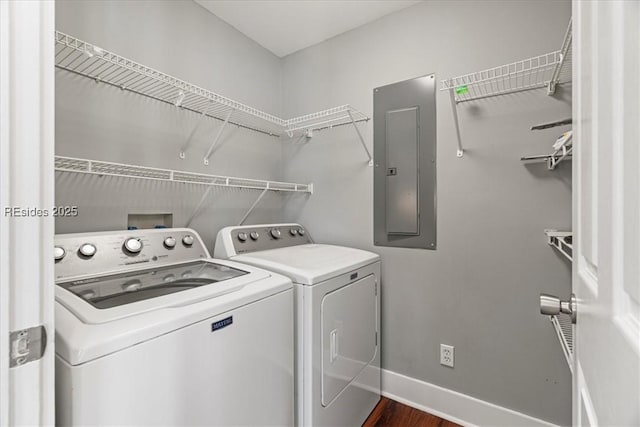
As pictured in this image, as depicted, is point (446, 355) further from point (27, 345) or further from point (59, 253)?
point (59, 253)

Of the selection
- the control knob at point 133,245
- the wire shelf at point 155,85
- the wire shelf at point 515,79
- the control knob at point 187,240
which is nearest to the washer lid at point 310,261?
the control knob at point 187,240

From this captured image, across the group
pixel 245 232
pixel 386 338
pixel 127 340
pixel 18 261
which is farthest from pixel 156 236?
pixel 386 338

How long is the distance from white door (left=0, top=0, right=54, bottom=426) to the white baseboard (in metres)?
1.93

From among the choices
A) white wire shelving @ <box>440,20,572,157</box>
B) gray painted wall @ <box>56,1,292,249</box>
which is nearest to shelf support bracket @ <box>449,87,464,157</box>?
white wire shelving @ <box>440,20,572,157</box>

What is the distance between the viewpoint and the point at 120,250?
4.23 feet

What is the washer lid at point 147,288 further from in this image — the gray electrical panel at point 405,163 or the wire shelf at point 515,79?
the wire shelf at point 515,79

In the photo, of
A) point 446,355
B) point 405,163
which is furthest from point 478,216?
point 446,355

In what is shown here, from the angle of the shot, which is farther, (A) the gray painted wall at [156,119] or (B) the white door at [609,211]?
(A) the gray painted wall at [156,119]

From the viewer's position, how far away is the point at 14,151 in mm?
484

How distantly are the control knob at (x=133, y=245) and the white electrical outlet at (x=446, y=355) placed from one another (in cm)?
186

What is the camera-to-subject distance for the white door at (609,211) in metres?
0.30

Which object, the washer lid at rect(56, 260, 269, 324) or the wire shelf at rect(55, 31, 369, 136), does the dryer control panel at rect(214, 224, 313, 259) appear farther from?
the wire shelf at rect(55, 31, 369, 136)

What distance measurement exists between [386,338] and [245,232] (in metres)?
1.26

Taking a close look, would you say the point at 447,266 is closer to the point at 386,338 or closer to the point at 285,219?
the point at 386,338
